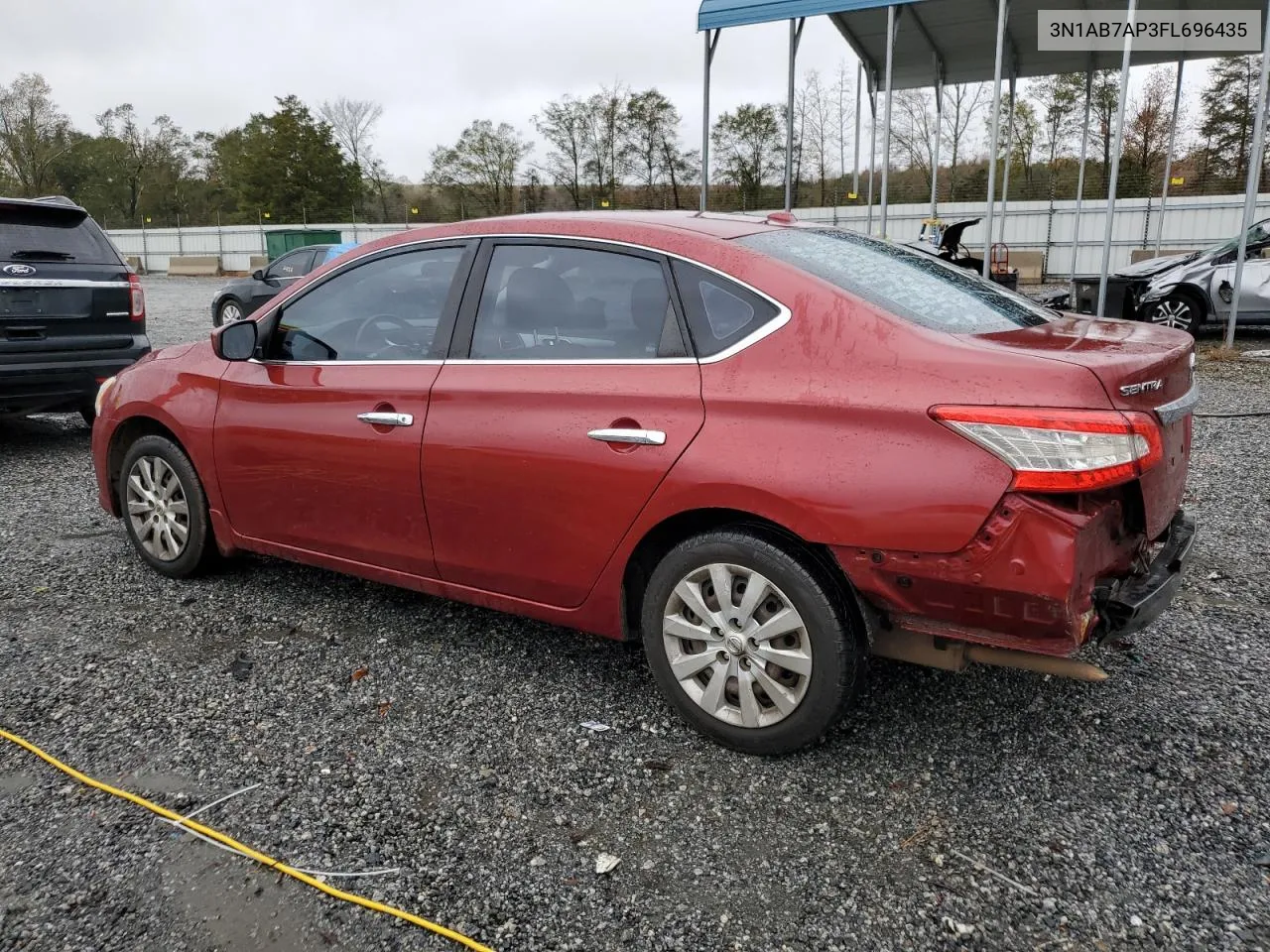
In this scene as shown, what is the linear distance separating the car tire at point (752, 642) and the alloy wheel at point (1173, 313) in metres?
11.5

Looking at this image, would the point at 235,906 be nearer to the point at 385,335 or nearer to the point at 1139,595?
the point at 385,335

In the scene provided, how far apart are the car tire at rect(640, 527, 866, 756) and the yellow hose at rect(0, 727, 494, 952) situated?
3.41 feet

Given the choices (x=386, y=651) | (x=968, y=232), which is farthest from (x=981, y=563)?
(x=968, y=232)

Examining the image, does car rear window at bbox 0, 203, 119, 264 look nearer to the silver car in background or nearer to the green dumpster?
the silver car in background

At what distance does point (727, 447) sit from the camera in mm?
2721

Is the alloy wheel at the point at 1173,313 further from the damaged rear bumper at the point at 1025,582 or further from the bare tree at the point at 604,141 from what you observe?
the bare tree at the point at 604,141

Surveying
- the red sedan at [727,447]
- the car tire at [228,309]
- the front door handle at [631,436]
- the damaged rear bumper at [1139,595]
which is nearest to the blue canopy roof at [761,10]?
the car tire at [228,309]

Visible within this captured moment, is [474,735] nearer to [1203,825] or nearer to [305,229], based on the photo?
[1203,825]

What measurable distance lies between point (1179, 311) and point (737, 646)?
11.7 m

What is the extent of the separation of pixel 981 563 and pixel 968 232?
92.4 feet

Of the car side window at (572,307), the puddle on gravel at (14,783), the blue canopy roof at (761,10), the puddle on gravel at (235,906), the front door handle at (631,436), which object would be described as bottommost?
the puddle on gravel at (235,906)

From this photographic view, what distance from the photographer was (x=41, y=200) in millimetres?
6820

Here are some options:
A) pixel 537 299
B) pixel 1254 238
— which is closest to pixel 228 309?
pixel 537 299

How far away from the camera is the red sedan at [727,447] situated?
2.41 m
